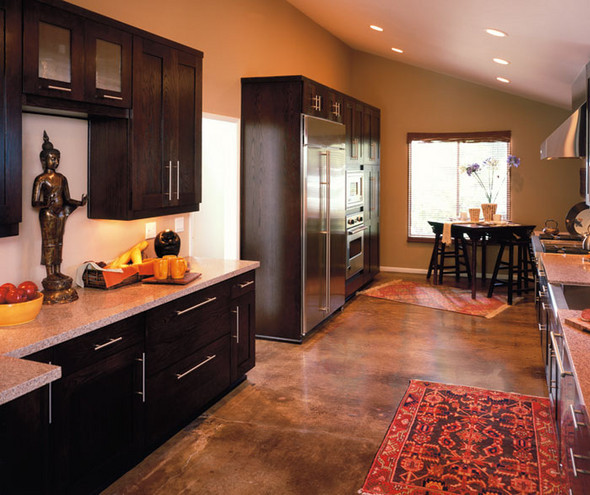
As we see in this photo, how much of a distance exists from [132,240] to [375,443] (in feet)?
6.30

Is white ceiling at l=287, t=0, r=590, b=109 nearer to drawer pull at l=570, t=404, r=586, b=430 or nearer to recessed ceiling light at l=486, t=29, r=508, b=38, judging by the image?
recessed ceiling light at l=486, t=29, r=508, b=38

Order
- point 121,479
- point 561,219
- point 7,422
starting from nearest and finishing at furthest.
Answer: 1. point 7,422
2. point 121,479
3. point 561,219

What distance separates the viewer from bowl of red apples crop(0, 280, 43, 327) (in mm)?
2350

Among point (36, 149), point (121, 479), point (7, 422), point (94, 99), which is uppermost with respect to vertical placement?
point (94, 99)

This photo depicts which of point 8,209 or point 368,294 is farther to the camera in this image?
point 368,294

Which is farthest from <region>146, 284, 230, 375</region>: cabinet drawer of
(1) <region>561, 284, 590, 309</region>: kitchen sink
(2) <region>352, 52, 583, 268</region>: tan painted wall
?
(2) <region>352, 52, 583, 268</region>: tan painted wall

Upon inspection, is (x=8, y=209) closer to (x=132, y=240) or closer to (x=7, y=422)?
(x=7, y=422)

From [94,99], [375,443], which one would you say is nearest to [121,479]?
[375,443]

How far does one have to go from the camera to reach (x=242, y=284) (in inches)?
153

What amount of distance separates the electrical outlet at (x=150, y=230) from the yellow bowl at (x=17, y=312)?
4.72 feet

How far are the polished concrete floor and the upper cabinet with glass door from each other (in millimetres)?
1852

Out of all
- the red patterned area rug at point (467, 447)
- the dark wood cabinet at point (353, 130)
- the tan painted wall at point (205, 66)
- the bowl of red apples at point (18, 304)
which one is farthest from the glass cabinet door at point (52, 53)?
the dark wood cabinet at point (353, 130)

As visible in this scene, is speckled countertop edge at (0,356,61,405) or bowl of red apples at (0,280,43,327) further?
bowl of red apples at (0,280,43,327)

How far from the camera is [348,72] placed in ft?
28.3
